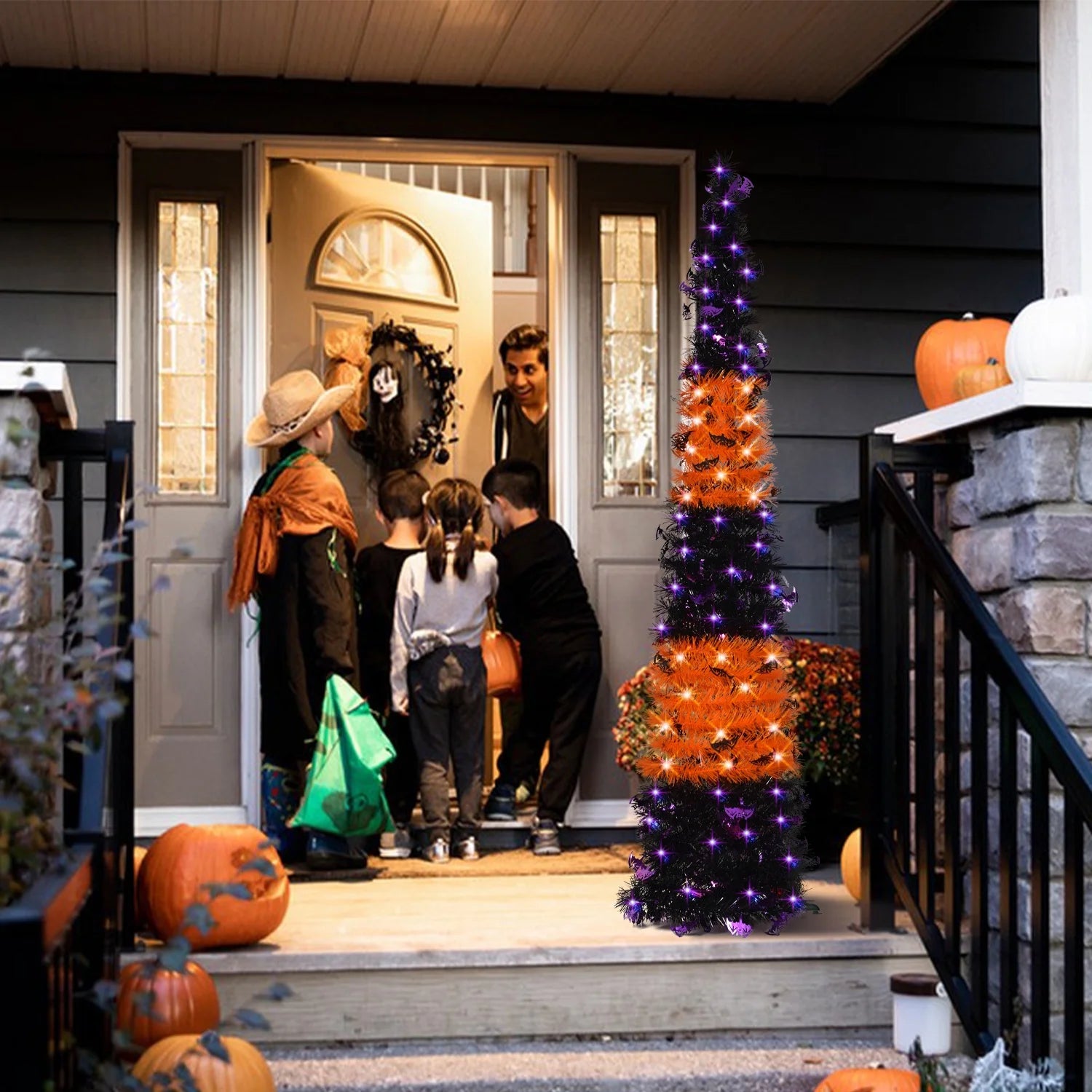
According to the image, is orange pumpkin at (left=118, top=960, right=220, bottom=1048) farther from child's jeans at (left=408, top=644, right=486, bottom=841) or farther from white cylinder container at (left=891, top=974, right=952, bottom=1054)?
child's jeans at (left=408, top=644, right=486, bottom=841)

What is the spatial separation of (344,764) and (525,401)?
2078 mm

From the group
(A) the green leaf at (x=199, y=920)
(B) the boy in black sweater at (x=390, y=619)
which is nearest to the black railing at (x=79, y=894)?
(A) the green leaf at (x=199, y=920)

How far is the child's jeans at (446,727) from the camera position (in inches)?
208

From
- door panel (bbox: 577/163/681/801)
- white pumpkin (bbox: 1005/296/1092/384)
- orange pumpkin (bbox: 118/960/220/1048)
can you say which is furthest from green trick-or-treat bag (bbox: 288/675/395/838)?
white pumpkin (bbox: 1005/296/1092/384)

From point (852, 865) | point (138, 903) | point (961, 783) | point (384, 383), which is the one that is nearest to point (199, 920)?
point (138, 903)

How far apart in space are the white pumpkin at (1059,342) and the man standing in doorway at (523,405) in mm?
2864

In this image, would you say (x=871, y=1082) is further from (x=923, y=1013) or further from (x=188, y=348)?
(x=188, y=348)

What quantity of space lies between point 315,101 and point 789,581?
218 cm

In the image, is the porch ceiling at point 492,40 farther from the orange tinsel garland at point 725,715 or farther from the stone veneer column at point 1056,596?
the orange tinsel garland at point 725,715

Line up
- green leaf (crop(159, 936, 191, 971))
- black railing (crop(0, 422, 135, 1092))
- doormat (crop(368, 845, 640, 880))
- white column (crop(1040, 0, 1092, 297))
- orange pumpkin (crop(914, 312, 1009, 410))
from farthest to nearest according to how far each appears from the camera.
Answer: doormat (crop(368, 845, 640, 880)) < orange pumpkin (crop(914, 312, 1009, 410)) < white column (crop(1040, 0, 1092, 297)) < green leaf (crop(159, 936, 191, 971)) < black railing (crop(0, 422, 135, 1092))

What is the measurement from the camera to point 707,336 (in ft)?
13.4

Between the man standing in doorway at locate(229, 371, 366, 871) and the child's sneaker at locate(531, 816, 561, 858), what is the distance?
0.72 meters

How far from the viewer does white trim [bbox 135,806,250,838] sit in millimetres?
5426

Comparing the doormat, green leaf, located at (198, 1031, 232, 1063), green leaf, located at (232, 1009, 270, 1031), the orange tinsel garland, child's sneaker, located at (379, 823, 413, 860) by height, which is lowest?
the doormat
